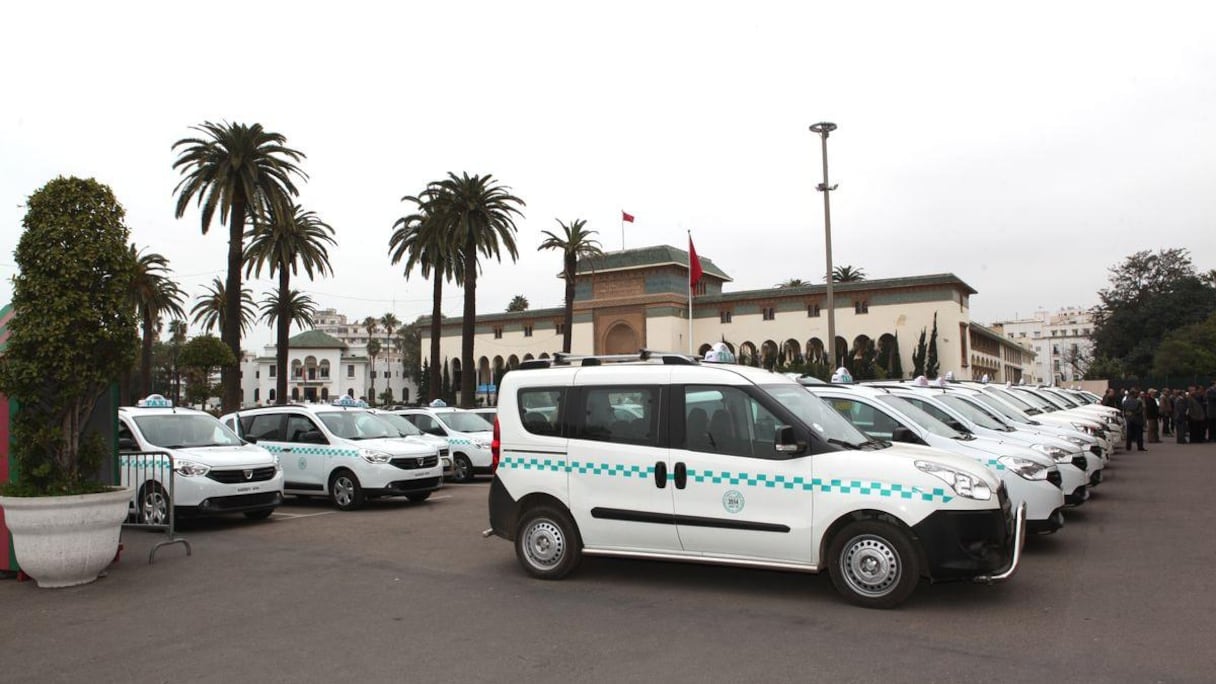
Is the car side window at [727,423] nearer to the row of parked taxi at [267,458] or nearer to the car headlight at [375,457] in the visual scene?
the row of parked taxi at [267,458]

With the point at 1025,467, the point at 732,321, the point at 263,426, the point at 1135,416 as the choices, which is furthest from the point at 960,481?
the point at 732,321

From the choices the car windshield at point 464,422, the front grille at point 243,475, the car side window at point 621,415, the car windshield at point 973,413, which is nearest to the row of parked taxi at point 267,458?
the front grille at point 243,475

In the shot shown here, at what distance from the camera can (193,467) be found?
441 inches

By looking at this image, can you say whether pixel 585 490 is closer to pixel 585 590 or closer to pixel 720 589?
pixel 585 590

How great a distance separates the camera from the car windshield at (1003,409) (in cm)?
1369

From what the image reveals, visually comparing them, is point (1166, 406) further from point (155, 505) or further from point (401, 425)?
point (155, 505)

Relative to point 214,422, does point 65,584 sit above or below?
below

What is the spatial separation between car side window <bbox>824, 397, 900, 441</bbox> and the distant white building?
164791mm

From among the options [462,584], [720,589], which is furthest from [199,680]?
[720,589]

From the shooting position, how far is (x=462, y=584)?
7.69 meters

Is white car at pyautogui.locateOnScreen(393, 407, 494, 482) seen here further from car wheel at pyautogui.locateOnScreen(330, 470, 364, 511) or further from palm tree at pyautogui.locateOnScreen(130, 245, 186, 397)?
palm tree at pyautogui.locateOnScreen(130, 245, 186, 397)

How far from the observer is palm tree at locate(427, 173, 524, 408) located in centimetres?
3606

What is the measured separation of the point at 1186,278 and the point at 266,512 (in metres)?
87.5

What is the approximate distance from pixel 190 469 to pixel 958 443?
378 inches
